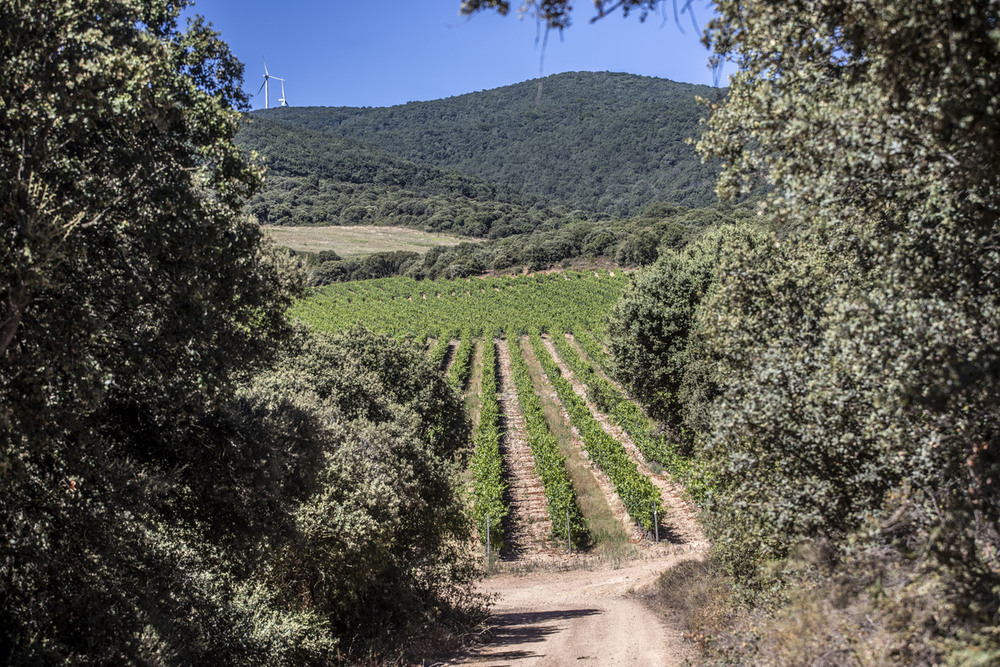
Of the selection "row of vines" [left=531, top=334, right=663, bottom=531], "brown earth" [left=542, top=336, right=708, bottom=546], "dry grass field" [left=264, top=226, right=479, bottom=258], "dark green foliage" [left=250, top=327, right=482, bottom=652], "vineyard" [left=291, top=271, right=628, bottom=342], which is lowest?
"brown earth" [left=542, top=336, right=708, bottom=546]

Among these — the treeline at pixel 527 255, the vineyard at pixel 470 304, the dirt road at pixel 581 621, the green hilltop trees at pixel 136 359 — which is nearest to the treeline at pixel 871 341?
the dirt road at pixel 581 621

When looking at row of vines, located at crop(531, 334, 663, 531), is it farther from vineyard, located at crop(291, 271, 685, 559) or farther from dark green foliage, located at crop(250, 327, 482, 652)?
dark green foliage, located at crop(250, 327, 482, 652)

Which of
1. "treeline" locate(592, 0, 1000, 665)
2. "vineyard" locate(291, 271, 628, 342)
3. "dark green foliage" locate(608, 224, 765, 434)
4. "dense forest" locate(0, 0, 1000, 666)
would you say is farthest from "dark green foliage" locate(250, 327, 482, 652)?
"vineyard" locate(291, 271, 628, 342)

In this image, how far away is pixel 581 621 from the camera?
15.9m

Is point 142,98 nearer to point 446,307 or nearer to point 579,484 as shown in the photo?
point 579,484

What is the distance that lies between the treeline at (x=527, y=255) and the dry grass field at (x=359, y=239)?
9.76 meters

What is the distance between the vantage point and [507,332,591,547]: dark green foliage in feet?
91.2

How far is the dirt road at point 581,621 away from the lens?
1262cm

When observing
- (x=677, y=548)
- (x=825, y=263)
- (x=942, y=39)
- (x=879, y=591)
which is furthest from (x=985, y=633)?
(x=677, y=548)

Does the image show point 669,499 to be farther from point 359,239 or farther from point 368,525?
point 359,239

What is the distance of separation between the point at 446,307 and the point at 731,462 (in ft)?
Result: 248

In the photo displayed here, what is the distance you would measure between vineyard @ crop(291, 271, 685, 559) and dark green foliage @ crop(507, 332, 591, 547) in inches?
2.3

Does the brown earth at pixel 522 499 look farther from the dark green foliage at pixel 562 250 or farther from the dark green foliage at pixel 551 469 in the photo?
the dark green foliage at pixel 562 250

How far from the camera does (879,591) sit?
5.84m
